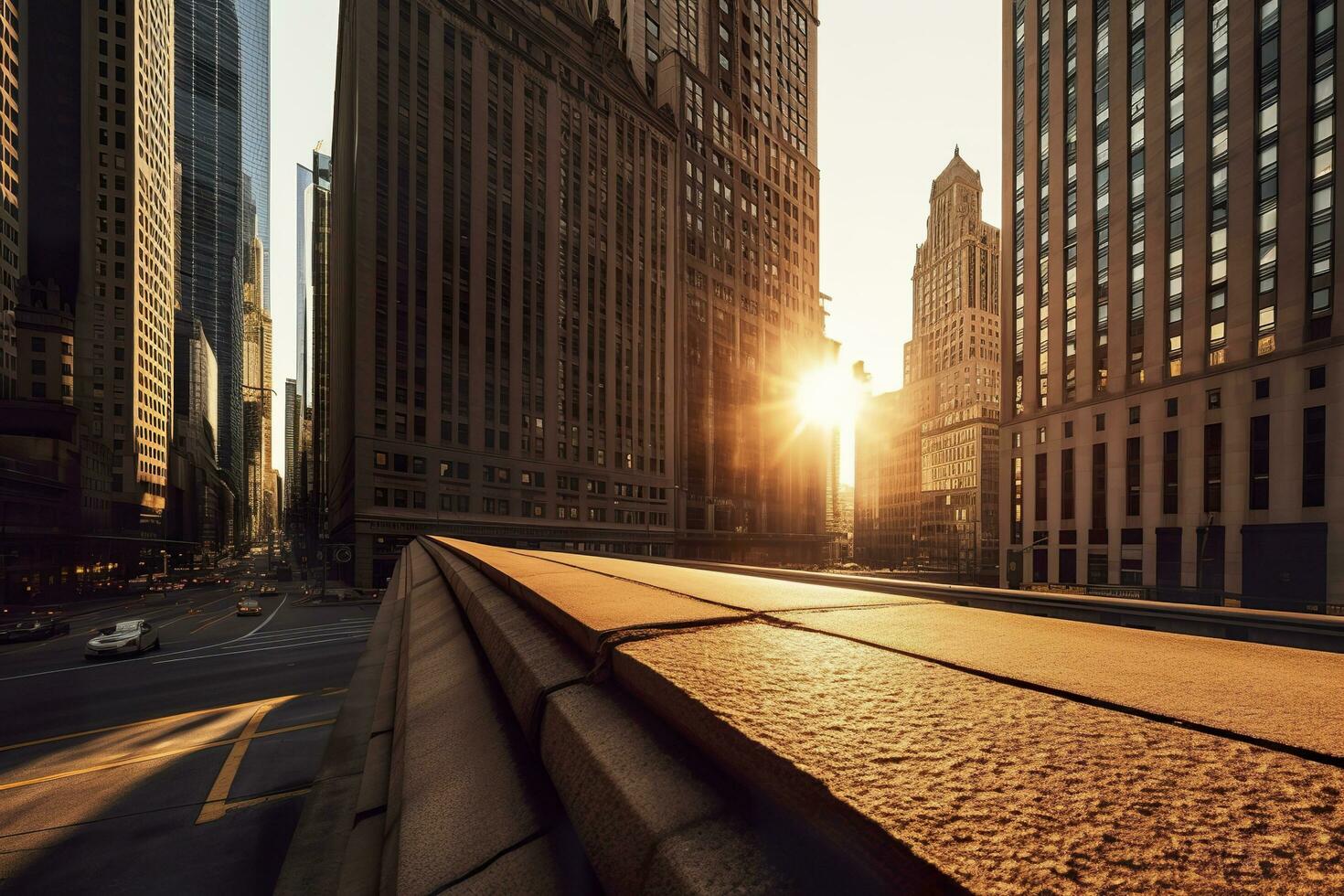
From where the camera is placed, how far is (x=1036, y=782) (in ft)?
2.76

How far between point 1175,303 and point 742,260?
57.9 metres

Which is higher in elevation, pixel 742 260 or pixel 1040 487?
pixel 742 260

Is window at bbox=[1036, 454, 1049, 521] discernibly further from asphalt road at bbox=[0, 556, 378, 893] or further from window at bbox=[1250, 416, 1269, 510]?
asphalt road at bbox=[0, 556, 378, 893]

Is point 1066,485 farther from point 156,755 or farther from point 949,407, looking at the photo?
point 949,407

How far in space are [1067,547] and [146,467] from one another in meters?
115

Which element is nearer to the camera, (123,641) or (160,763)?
(160,763)

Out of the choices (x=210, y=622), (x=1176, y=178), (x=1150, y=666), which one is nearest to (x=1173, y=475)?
(x=1176, y=178)

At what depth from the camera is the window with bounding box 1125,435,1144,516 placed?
42.7 m

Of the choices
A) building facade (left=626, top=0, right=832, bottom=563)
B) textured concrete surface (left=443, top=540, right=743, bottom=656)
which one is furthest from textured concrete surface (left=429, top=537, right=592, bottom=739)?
building facade (left=626, top=0, right=832, bottom=563)

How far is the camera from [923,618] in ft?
8.14

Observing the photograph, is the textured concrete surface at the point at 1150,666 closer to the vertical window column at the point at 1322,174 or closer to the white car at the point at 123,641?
the white car at the point at 123,641

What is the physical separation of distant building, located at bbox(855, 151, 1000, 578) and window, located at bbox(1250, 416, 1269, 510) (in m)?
74.6

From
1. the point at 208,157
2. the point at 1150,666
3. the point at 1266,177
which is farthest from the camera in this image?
the point at 208,157

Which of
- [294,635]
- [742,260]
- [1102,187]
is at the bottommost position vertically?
[294,635]
